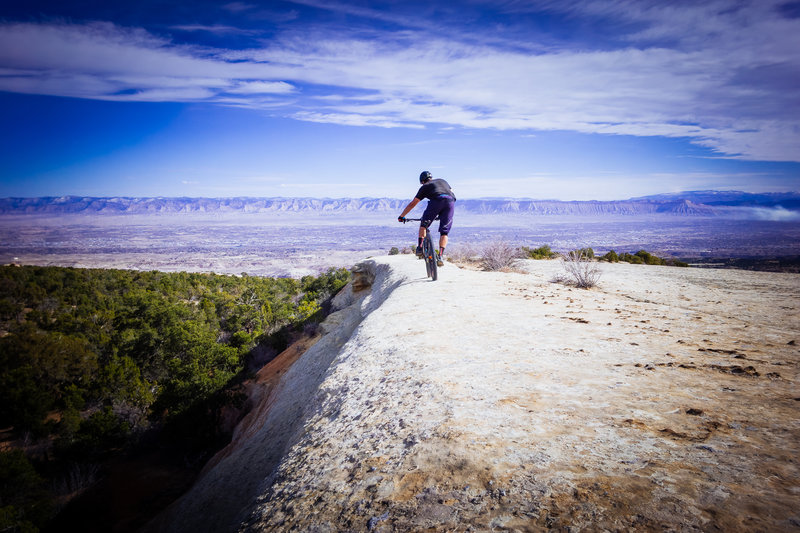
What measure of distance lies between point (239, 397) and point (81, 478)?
5.29m

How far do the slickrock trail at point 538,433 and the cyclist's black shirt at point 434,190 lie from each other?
347 cm

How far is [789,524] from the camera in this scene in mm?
1604

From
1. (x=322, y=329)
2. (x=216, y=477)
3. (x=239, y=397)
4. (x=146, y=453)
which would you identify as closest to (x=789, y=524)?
(x=216, y=477)

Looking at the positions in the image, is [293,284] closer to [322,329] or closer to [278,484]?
[322,329]

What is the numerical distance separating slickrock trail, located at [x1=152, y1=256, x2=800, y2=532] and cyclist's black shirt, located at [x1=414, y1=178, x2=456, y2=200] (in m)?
3.47

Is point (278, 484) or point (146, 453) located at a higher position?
point (278, 484)

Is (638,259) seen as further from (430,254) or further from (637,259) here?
(430,254)

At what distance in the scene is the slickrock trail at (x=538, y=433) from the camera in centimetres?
186

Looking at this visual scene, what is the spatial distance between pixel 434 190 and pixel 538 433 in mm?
6718

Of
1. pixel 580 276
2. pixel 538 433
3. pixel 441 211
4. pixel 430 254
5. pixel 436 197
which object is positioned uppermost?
pixel 436 197

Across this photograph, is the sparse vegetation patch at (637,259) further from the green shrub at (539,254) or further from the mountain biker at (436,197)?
the mountain biker at (436,197)

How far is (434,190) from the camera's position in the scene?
336 inches

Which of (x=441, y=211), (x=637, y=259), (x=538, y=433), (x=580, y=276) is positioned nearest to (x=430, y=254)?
(x=441, y=211)

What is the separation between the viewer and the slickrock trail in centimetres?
186
